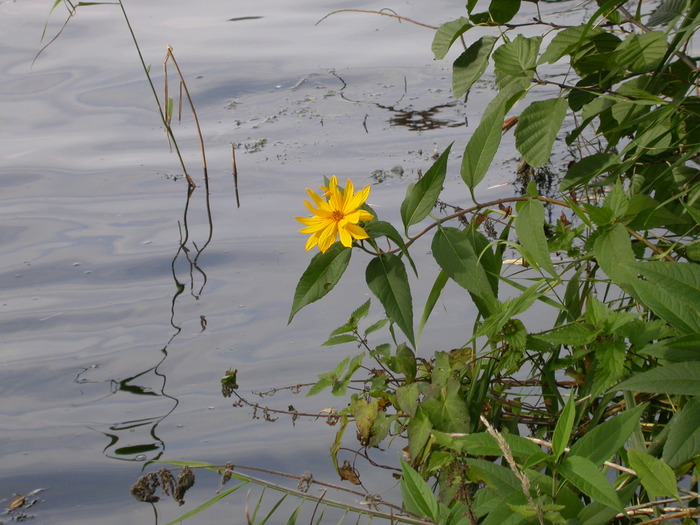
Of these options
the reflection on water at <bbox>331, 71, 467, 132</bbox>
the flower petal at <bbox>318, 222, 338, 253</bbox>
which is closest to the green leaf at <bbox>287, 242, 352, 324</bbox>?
the flower petal at <bbox>318, 222, 338, 253</bbox>

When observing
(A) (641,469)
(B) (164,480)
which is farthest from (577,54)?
(B) (164,480)

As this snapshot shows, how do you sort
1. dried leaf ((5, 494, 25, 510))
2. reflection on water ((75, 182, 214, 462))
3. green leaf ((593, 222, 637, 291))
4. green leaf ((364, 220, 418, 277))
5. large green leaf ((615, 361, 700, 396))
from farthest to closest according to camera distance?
reflection on water ((75, 182, 214, 462)) < dried leaf ((5, 494, 25, 510)) < green leaf ((364, 220, 418, 277)) < green leaf ((593, 222, 637, 291)) < large green leaf ((615, 361, 700, 396))

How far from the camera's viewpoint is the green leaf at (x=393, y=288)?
1286 mm

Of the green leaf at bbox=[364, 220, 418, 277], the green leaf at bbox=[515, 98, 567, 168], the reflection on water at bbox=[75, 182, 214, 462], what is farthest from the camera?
the reflection on water at bbox=[75, 182, 214, 462]

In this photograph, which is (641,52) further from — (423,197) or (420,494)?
(420,494)

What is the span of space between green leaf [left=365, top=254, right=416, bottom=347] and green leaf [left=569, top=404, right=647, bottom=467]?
0.30 metres

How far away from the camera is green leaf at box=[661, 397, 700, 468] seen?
42.6 inches

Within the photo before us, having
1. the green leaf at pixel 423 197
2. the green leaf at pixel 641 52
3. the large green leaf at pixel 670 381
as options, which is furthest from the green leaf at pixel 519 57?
the large green leaf at pixel 670 381

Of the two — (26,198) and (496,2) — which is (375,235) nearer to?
(496,2)

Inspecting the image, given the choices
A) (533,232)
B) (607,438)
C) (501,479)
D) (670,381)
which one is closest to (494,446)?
(501,479)

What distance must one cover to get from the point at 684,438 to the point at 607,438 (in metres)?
0.10

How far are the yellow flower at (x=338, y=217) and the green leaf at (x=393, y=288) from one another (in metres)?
0.08

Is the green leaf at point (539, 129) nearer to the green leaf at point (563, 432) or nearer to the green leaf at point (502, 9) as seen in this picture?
the green leaf at point (502, 9)

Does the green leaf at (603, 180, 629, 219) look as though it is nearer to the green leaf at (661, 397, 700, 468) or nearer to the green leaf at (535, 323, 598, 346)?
the green leaf at (535, 323, 598, 346)
